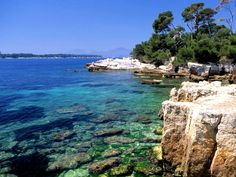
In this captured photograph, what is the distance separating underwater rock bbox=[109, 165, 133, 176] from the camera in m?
14.7

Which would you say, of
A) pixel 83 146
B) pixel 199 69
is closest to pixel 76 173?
pixel 83 146

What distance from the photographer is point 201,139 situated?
1213 centimetres

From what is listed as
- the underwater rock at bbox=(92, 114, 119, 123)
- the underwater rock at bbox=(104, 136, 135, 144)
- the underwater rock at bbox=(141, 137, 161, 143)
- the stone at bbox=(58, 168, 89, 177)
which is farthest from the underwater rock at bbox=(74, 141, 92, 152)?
the underwater rock at bbox=(92, 114, 119, 123)

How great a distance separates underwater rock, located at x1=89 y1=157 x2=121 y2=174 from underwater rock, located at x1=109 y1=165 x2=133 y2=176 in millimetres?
439

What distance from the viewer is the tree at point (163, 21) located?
83.9 meters

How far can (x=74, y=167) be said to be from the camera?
15.9 metres

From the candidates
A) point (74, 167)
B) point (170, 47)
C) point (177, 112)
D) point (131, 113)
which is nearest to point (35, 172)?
point (74, 167)

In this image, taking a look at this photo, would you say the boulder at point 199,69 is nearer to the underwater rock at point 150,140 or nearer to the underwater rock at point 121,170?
the underwater rock at point 150,140

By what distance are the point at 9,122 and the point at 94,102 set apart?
1126 centimetres

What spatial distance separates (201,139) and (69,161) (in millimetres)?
7882

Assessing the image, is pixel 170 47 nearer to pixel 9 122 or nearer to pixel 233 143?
pixel 9 122

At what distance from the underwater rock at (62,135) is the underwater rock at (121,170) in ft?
22.5

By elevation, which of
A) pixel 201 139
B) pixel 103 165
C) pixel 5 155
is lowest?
pixel 5 155

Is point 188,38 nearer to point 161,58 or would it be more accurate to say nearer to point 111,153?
point 161,58
